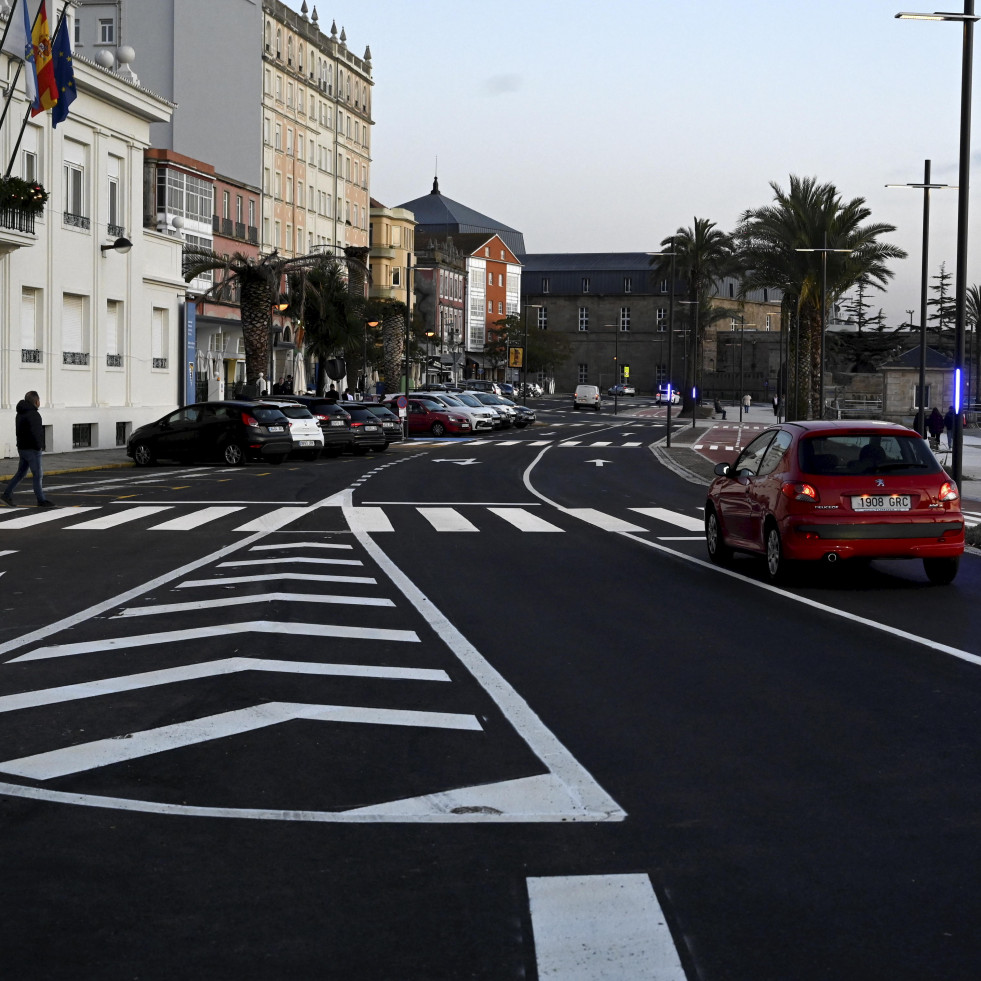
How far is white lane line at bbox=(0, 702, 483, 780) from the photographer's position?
676 centimetres

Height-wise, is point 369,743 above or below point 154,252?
below

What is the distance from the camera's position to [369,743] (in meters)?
7.18

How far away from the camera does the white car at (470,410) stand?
199 ft

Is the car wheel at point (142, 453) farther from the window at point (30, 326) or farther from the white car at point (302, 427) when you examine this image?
the window at point (30, 326)

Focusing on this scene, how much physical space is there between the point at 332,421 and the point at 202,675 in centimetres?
3281

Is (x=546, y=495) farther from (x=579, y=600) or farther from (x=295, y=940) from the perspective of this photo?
(x=295, y=940)

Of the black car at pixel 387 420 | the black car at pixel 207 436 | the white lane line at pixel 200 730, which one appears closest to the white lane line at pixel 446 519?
the white lane line at pixel 200 730

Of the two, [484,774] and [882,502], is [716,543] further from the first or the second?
[484,774]

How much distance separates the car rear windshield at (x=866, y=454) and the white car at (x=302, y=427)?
970 inches

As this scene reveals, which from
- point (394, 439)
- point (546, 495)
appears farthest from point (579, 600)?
point (394, 439)

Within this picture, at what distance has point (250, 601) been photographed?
12.1 meters

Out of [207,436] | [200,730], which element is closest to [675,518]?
[200,730]

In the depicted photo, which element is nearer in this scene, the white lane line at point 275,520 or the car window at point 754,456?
the car window at point 754,456

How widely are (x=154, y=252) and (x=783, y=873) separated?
43.4m
